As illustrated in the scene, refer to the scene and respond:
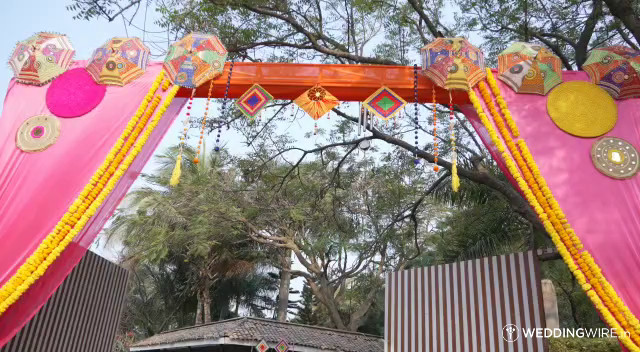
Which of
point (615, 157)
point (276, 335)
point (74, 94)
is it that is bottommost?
point (276, 335)

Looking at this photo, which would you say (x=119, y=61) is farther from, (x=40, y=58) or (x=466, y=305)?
(x=466, y=305)

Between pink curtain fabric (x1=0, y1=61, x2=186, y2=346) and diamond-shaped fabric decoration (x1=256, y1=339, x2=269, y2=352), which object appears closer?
pink curtain fabric (x1=0, y1=61, x2=186, y2=346)

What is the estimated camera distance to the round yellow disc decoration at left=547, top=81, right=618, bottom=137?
11.5 feet

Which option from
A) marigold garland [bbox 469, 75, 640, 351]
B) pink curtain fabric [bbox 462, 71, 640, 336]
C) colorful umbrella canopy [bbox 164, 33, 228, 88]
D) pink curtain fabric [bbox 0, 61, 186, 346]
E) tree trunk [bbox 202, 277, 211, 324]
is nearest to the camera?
marigold garland [bbox 469, 75, 640, 351]

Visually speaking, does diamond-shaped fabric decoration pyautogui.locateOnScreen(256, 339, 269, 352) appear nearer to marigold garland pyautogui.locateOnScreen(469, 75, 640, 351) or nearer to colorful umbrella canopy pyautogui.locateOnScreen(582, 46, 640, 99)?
marigold garland pyautogui.locateOnScreen(469, 75, 640, 351)

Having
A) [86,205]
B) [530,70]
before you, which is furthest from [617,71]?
[86,205]

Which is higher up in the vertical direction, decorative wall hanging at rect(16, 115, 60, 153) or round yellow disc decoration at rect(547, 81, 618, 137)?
round yellow disc decoration at rect(547, 81, 618, 137)

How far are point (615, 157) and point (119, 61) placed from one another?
3862 millimetres

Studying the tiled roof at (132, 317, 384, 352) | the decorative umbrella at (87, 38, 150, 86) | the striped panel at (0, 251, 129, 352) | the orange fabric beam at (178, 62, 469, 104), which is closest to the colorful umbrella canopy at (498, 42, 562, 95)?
the orange fabric beam at (178, 62, 469, 104)

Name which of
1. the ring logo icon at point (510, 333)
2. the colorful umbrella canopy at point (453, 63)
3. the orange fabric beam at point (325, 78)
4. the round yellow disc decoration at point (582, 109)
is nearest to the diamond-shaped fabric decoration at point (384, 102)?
the orange fabric beam at point (325, 78)

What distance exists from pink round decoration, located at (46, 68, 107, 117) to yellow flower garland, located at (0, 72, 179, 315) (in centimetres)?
46

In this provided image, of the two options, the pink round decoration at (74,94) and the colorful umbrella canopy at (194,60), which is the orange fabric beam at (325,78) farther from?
the pink round decoration at (74,94)

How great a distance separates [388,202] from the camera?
988 cm

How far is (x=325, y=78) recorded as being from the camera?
152 inches
